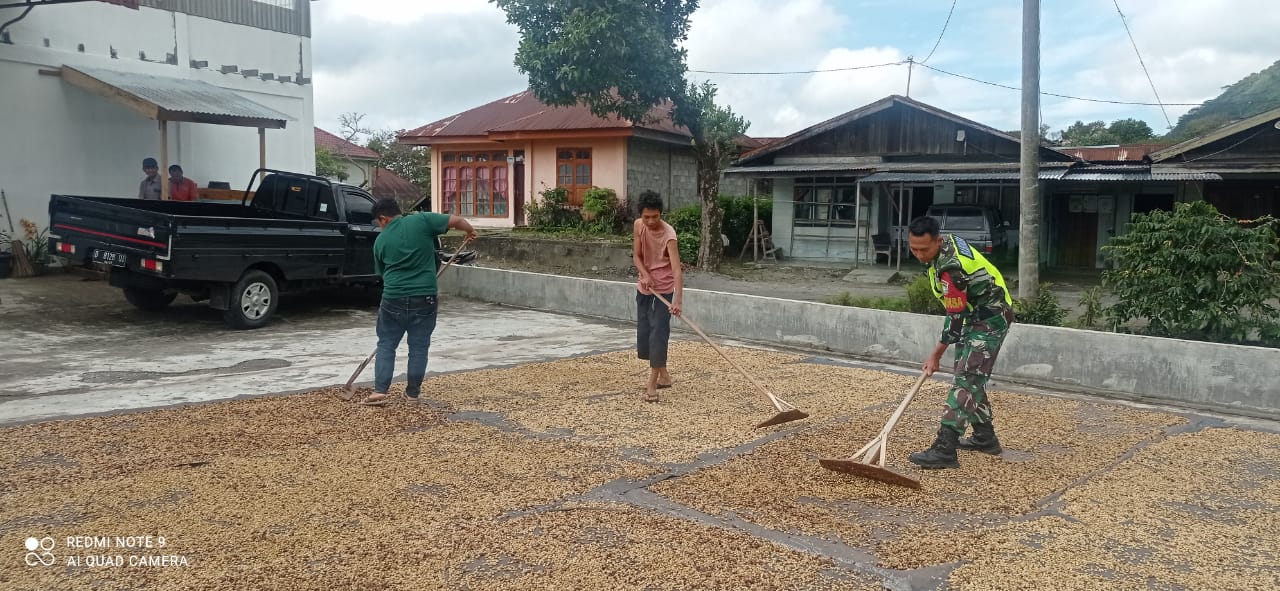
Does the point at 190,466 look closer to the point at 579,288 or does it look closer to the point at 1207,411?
the point at 1207,411

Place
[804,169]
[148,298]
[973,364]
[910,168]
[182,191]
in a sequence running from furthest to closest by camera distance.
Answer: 1. [804,169]
2. [910,168]
3. [182,191]
4. [148,298]
5. [973,364]

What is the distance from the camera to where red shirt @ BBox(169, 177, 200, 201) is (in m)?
12.6

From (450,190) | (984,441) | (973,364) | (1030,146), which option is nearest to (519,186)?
(450,190)

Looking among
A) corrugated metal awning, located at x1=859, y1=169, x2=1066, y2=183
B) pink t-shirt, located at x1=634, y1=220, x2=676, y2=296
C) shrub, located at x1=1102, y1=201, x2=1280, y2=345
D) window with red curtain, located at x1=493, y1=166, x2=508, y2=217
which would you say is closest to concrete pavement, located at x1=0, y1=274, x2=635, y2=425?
pink t-shirt, located at x1=634, y1=220, x2=676, y2=296

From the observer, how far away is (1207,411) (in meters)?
7.11

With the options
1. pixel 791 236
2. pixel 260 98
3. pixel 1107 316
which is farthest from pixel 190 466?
pixel 791 236

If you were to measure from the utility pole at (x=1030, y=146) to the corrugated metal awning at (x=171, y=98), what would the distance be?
10.6 meters

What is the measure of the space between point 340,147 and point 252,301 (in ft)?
87.9

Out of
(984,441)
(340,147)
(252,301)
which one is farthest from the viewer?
(340,147)

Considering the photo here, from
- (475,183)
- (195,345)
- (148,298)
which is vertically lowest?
(195,345)

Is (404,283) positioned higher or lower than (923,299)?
higher

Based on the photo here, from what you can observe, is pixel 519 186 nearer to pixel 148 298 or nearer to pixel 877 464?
pixel 148 298

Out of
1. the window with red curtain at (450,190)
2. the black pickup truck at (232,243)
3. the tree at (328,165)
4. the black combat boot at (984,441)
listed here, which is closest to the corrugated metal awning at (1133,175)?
the black pickup truck at (232,243)

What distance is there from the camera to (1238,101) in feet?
151
